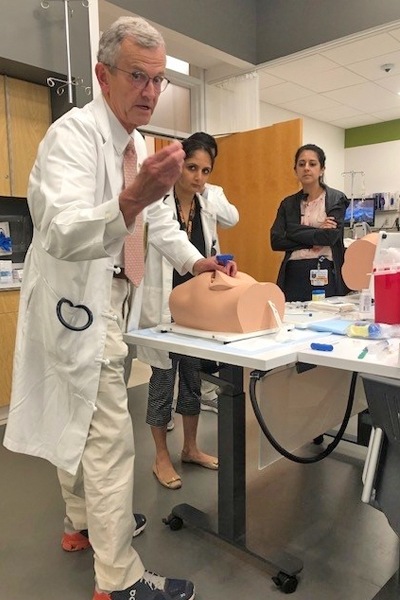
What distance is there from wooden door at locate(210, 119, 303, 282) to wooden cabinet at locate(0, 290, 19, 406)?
2.11 meters

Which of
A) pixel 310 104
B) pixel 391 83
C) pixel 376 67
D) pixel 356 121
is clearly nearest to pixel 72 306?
pixel 376 67

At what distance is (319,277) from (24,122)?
201 cm

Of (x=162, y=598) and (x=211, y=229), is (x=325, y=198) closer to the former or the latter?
(x=211, y=229)

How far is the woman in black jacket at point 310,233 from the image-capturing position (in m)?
2.42

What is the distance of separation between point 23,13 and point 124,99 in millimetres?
1937

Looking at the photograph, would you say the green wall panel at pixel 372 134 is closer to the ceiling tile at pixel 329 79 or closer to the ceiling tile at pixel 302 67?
the ceiling tile at pixel 329 79

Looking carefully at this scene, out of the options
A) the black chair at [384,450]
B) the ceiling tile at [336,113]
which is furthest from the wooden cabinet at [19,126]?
the ceiling tile at [336,113]

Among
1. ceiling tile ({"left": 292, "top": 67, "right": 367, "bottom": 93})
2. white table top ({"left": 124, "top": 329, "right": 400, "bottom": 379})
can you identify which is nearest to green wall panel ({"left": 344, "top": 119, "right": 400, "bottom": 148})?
ceiling tile ({"left": 292, "top": 67, "right": 367, "bottom": 93})

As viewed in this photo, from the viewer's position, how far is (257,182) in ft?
13.5

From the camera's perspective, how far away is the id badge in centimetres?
226

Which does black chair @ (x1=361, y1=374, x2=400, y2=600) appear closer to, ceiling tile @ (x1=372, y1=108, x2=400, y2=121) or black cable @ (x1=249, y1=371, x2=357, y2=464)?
black cable @ (x1=249, y1=371, x2=357, y2=464)

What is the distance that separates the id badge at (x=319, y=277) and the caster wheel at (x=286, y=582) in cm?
126

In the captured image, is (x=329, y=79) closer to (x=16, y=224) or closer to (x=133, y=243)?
(x=16, y=224)

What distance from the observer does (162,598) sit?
1.28 m
